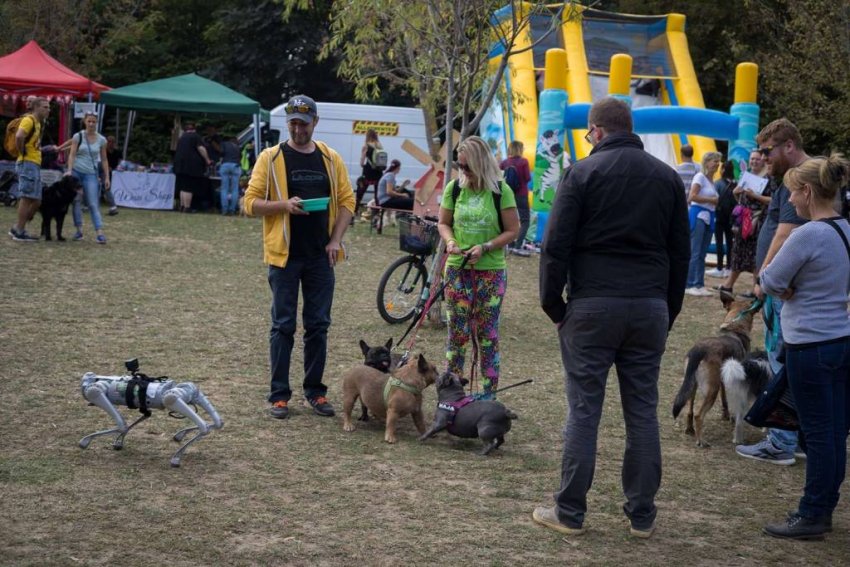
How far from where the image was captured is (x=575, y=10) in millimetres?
9289

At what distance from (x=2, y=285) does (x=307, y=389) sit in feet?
16.9

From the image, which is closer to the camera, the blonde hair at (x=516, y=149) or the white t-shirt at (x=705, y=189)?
the white t-shirt at (x=705, y=189)

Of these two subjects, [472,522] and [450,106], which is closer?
[472,522]

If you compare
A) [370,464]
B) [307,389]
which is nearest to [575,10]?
[307,389]

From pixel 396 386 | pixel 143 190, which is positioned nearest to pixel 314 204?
pixel 396 386

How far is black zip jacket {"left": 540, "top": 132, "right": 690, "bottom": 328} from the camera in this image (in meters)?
4.29

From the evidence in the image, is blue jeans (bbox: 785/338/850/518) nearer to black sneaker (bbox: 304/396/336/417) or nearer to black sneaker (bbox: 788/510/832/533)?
black sneaker (bbox: 788/510/832/533)

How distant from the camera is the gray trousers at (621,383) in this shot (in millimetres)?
4332

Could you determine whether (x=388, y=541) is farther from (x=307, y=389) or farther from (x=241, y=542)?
(x=307, y=389)

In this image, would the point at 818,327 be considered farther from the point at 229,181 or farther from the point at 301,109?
the point at 229,181

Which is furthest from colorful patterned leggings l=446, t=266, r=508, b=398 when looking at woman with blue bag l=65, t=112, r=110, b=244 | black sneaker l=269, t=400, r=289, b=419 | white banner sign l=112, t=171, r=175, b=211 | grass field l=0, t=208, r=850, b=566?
white banner sign l=112, t=171, r=175, b=211

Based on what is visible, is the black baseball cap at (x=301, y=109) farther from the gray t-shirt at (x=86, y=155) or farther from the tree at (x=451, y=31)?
the gray t-shirt at (x=86, y=155)

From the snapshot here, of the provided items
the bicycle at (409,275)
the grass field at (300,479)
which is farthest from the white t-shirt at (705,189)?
the bicycle at (409,275)

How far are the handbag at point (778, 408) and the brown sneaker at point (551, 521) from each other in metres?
Answer: 1.21
